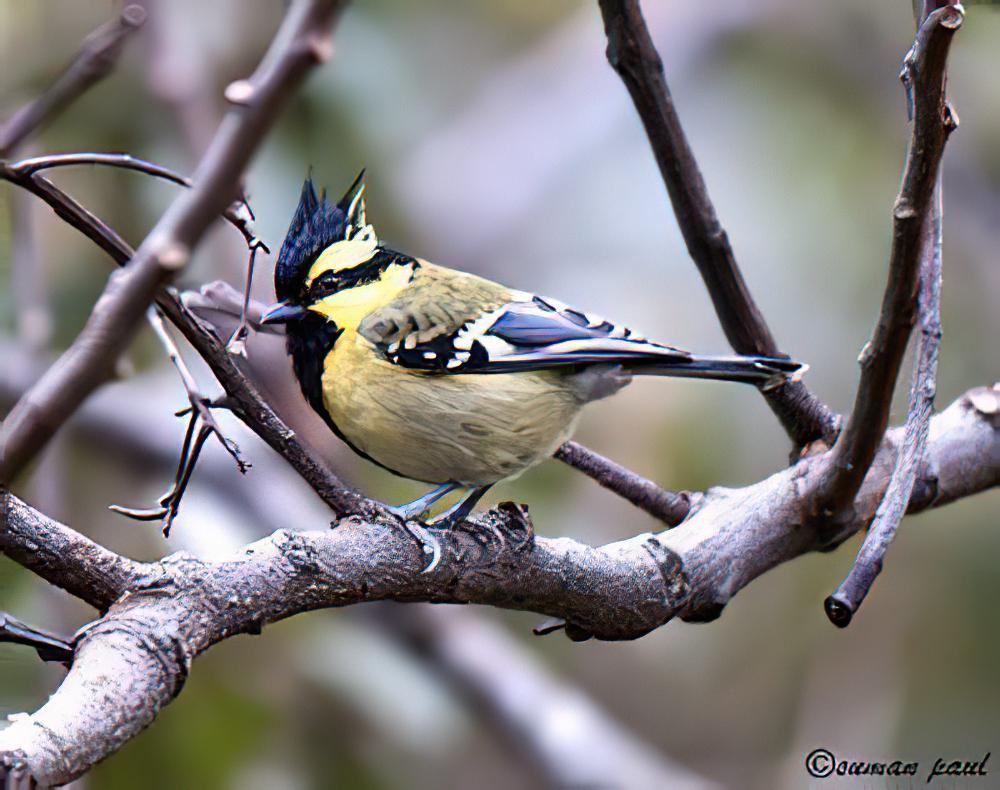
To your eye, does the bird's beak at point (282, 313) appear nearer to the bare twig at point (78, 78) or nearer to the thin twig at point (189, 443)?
the thin twig at point (189, 443)

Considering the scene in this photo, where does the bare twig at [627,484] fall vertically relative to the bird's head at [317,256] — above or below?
below

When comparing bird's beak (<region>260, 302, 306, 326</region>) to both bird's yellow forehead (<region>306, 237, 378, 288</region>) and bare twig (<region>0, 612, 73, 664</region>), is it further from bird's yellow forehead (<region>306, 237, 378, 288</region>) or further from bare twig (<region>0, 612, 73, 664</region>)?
bare twig (<region>0, 612, 73, 664</region>)

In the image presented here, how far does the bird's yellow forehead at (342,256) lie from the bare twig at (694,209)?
1.80ft

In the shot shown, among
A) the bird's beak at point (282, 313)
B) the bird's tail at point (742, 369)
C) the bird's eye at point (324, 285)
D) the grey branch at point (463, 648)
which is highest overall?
the bird's eye at point (324, 285)

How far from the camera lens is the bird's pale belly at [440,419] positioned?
1.64 m

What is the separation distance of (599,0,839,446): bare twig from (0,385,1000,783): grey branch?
111 mm

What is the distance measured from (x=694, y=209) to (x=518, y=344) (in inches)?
14.4

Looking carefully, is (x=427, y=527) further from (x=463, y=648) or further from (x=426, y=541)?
(x=463, y=648)

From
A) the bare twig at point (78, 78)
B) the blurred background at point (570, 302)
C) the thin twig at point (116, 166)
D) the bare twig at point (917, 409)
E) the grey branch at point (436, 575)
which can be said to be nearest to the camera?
the bare twig at point (78, 78)

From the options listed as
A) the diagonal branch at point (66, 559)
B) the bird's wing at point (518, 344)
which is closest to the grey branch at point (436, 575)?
the diagonal branch at point (66, 559)

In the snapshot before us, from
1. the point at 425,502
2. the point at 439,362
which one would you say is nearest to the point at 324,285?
the point at 439,362

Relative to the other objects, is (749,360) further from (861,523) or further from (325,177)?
(325,177)

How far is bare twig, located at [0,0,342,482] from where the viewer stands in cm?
54

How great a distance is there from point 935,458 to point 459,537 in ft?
3.13
